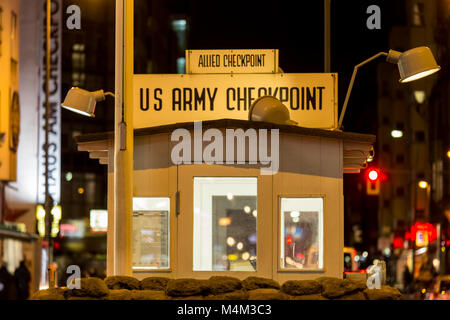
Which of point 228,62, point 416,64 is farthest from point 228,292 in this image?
point 228,62

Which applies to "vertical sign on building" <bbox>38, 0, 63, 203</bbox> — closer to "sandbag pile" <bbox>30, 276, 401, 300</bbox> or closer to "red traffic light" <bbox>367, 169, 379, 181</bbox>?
"red traffic light" <bbox>367, 169, 379, 181</bbox>

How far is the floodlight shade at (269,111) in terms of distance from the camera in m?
14.9

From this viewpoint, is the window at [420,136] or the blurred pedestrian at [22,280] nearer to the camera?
the blurred pedestrian at [22,280]

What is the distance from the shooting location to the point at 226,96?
1605 cm

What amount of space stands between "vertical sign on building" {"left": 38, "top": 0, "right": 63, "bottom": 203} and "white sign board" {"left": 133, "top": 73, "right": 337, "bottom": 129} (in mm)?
38834

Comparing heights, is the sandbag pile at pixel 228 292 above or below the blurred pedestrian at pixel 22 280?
above

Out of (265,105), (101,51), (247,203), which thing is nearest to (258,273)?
(247,203)

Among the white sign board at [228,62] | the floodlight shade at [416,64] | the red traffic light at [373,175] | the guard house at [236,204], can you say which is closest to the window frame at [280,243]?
the guard house at [236,204]

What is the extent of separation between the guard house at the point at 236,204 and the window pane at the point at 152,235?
0.05 ft

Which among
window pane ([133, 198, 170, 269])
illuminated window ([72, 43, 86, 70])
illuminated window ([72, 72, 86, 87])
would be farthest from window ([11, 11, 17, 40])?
illuminated window ([72, 43, 86, 70])

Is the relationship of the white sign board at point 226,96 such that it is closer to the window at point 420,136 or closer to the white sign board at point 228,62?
the white sign board at point 228,62

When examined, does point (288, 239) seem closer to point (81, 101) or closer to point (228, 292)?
point (228, 292)

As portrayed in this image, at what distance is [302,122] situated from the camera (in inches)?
638
